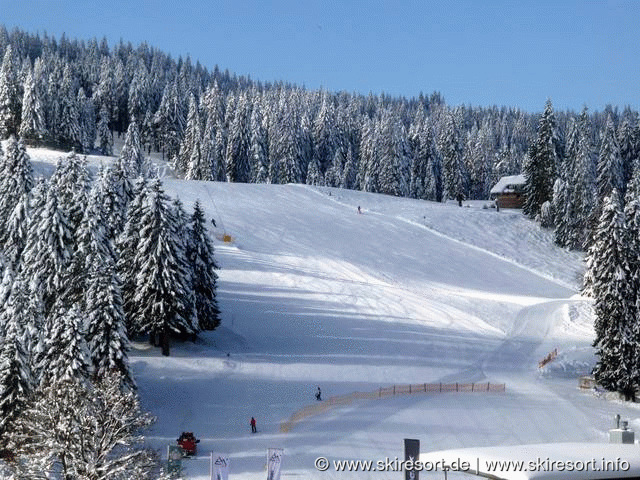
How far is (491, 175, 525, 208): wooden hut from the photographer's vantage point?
11307cm

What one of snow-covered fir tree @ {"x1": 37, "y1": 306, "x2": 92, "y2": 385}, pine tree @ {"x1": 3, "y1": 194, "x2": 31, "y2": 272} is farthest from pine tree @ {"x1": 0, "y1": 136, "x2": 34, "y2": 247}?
snow-covered fir tree @ {"x1": 37, "y1": 306, "x2": 92, "y2": 385}

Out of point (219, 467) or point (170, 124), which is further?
point (170, 124)

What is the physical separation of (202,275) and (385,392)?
15963 mm

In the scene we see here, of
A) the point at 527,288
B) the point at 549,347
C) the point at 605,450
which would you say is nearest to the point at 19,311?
the point at 605,450

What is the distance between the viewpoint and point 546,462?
12.2 metres

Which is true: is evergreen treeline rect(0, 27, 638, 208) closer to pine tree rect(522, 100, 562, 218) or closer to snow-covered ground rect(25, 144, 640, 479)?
pine tree rect(522, 100, 562, 218)

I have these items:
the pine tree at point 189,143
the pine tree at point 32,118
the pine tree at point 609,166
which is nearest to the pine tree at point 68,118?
the pine tree at point 32,118

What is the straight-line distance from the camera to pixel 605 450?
42.4 ft

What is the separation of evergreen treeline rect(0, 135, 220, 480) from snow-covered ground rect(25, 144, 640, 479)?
3.62 meters

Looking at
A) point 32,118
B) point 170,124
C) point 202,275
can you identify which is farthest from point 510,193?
point 202,275

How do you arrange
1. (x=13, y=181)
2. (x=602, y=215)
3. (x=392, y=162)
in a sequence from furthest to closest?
(x=392, y=162) → (x=13, y=181) → (x=602, y=215)

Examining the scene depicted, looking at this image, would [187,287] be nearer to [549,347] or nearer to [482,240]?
[549,347]

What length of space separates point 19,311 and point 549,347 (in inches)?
1532

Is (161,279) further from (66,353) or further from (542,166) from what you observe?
(542,166)
